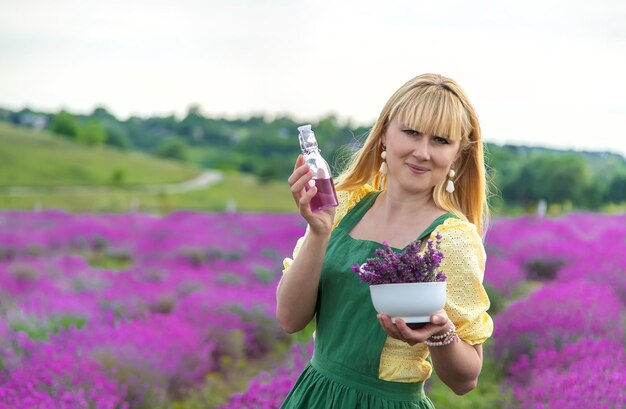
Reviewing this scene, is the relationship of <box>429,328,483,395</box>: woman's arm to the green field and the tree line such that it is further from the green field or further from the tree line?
the green field

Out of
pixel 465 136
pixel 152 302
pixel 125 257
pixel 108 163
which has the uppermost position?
pixel 465 136

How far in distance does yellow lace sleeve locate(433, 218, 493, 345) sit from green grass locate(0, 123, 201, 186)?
54356 mm

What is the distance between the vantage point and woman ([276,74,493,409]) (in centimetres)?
206

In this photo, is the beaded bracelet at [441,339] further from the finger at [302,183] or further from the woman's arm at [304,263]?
the finger at [302,183]

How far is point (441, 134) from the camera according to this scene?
2068mm

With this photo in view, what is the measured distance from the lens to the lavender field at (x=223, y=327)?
3.92 meters

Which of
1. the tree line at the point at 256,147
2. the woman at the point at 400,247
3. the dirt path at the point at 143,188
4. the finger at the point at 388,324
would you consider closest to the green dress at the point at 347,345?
the woman at the point at 400,247

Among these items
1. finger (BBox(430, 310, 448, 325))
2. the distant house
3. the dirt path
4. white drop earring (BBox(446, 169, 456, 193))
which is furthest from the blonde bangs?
the distant house

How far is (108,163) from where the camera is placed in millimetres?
67125

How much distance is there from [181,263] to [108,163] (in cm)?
5858

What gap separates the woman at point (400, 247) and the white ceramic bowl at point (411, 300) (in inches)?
3.9

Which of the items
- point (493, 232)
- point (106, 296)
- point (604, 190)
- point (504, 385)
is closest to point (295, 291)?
point (504, 385)

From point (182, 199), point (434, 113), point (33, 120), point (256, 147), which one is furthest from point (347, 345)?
point (33, 120)

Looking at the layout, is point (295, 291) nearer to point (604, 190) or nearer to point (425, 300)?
point (425, 300)
